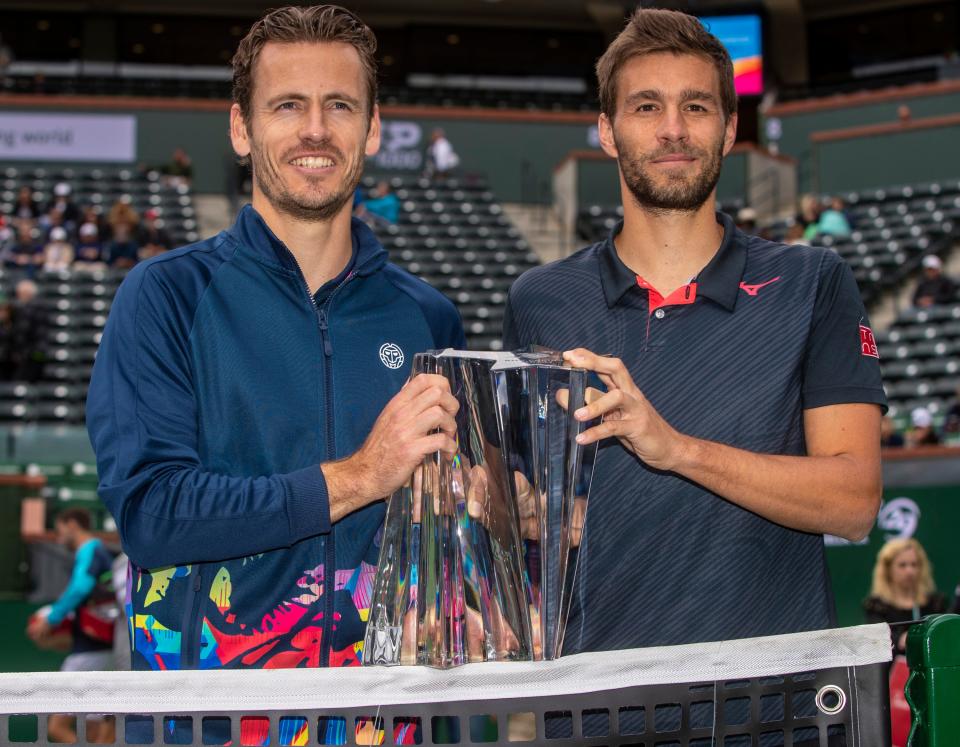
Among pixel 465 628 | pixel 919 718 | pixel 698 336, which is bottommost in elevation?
pixel 919 718

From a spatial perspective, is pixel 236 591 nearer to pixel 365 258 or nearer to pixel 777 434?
pixel 365 258

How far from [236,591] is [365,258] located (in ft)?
1.83

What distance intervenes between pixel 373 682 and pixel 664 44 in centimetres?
112

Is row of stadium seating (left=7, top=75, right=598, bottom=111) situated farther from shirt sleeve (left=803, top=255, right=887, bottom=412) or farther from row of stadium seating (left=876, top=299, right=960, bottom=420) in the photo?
shirt sleeve (left=803, top=255, right=887, bottom=412)

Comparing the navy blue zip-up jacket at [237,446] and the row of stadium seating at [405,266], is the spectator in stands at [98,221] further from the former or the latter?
the navy blue zip-up jacket at [237,446]

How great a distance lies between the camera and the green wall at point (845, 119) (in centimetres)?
1812

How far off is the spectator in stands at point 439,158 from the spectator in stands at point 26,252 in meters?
5.72

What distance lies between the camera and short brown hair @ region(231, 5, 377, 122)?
6.34ft

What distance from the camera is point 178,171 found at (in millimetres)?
17953

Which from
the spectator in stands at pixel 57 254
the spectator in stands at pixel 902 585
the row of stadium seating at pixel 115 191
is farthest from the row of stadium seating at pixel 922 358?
the spectator in stands at pixel 57 254

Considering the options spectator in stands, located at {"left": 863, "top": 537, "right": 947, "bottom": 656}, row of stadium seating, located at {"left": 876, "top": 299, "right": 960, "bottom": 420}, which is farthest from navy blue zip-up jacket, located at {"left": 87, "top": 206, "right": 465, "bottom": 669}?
row of stadium seating, located at {"left": 876, "top": 299, "right": 960, "bottom": 420}

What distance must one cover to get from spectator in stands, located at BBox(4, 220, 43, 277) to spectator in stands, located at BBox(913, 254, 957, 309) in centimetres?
938

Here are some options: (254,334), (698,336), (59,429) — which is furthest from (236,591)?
(59,429)

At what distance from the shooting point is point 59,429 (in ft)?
30.3
